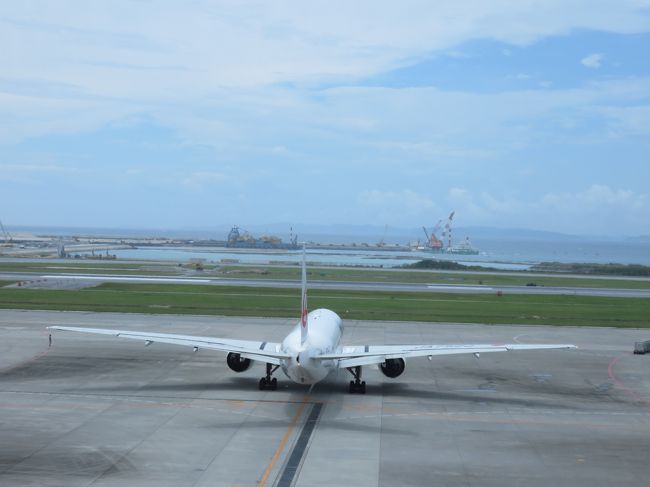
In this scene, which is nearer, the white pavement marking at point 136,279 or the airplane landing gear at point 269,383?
the airplane landing gear at point 269,383

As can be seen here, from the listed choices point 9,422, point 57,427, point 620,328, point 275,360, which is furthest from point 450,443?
point 620,328

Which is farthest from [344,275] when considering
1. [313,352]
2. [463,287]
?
[313,352]

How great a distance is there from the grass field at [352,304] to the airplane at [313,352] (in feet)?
91.9

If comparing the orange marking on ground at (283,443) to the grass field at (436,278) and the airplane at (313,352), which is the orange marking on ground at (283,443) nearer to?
the airplane at (313,352)

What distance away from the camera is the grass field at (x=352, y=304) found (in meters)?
66.6

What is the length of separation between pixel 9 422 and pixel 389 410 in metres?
15.5

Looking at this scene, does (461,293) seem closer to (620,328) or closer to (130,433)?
(620,328)

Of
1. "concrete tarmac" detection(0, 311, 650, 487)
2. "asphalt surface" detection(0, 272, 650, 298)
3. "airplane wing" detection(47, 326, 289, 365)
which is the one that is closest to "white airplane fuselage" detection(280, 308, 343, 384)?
"airplane wing" detection(47, 326, 289, 365)

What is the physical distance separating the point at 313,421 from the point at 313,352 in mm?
2871

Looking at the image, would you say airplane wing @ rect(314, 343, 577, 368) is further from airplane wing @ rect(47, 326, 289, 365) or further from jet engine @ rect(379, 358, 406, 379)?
airplane wing @ rect(47, 326, 289, 365)

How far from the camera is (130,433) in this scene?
27.3 meters

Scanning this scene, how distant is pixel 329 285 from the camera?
316 ft

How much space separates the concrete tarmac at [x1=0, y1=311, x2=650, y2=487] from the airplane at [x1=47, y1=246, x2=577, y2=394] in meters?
1.22

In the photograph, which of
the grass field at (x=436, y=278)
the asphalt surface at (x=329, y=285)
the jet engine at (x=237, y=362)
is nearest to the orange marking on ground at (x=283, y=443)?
the jet engine at (x=237, y=362)
